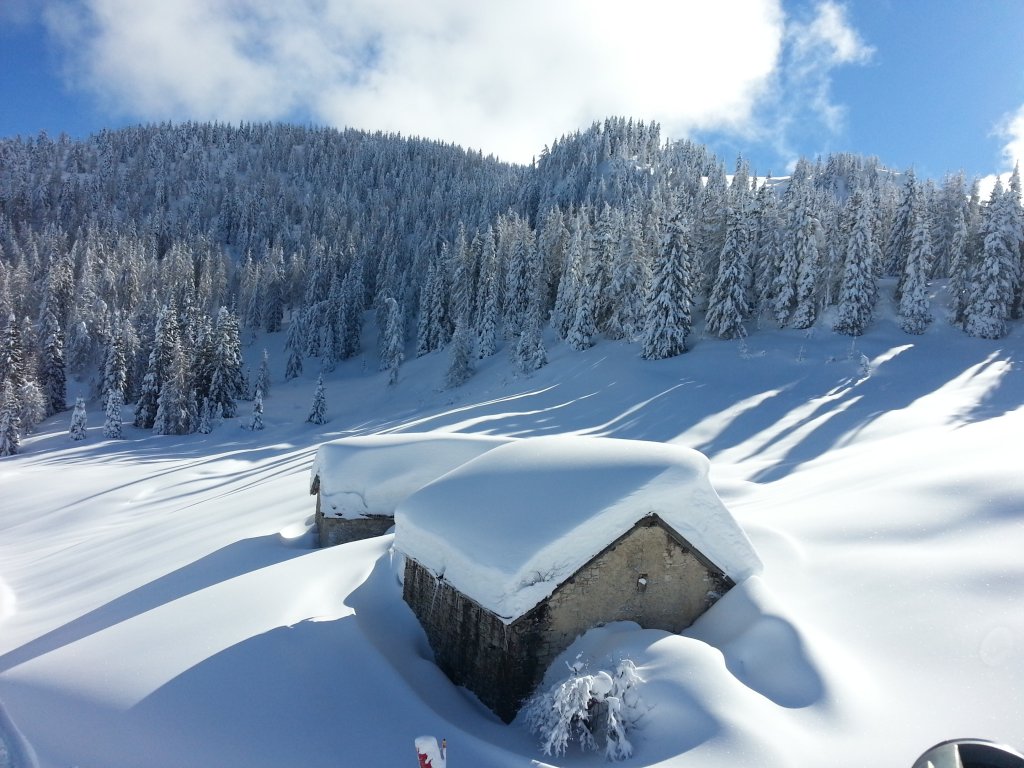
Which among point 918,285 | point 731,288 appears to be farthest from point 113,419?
point 918,285

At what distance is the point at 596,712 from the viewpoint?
6.50 metres

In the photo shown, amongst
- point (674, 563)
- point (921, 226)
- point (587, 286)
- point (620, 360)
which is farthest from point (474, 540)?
point (921, 226)

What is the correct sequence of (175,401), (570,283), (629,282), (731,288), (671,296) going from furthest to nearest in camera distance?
(570,283) → (175,401) → (629,282) → (731,288) → (671,296)

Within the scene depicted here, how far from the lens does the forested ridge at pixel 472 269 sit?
1702 inches

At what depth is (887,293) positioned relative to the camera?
4803cm

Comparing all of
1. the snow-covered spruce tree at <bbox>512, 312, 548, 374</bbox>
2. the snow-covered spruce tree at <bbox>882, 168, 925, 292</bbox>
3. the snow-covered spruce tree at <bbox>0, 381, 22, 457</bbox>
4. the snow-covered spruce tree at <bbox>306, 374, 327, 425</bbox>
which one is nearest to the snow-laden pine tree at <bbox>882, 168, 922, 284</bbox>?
the snow-covered spruce tree at <bbox>882, 168, 925, 292</bbox>

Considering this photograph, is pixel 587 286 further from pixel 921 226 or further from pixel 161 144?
pixel 161 144

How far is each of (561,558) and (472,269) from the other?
2643 inches

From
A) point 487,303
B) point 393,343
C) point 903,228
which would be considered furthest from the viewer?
point 393,343

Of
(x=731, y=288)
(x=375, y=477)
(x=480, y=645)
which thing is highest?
(x=731, y=288)

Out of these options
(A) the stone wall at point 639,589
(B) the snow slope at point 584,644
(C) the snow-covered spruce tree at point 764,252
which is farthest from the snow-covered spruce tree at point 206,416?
(A) the stone wall at point 639,589

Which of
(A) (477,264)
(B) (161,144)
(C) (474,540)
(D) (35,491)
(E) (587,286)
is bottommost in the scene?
(D) (35,491)

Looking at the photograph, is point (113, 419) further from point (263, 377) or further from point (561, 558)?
point (561, 558)

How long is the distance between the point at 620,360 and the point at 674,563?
120 feet
